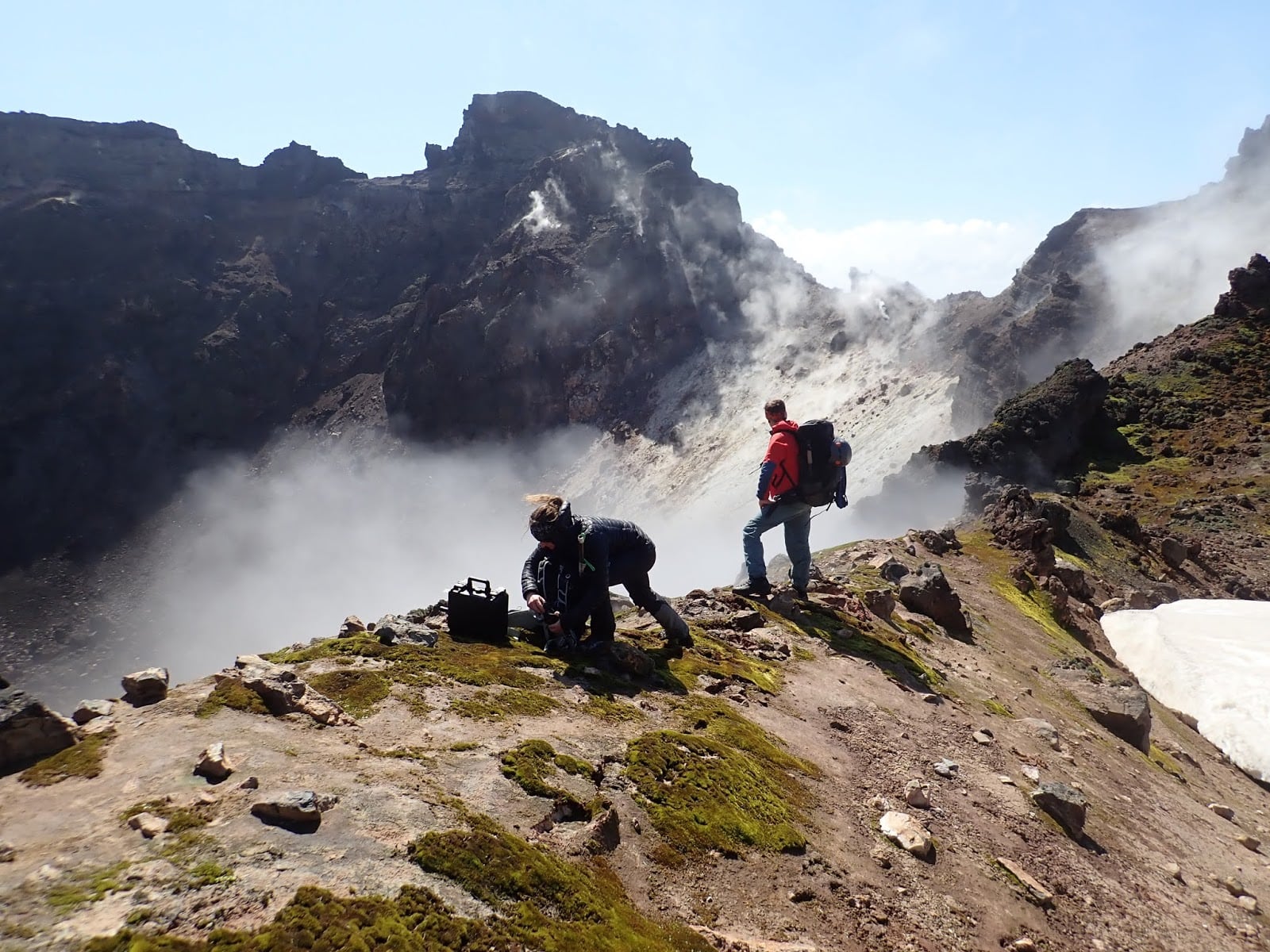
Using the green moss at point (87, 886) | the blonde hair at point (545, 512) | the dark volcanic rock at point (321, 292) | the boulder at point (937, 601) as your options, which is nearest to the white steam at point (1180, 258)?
the dark volcanic rock at point (321, 292)

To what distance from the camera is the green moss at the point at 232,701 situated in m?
5.89

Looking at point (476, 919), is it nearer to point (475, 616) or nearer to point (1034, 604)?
point (475, 616)

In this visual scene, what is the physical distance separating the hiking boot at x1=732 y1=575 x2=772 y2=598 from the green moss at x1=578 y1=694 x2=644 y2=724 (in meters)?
5.79

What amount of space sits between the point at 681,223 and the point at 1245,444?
81999mm

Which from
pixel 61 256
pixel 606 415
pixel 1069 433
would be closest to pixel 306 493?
pixel 606 415

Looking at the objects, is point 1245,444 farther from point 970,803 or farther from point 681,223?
point 681,223

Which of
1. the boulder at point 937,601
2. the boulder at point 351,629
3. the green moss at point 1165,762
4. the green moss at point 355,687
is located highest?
the green moss at point 355,687

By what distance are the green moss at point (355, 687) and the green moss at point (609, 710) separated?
1.99 metres

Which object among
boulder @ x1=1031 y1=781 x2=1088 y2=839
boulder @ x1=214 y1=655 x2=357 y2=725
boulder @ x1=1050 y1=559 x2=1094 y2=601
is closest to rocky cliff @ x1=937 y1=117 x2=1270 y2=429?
boulder @ x1=1050 y1=559 x2=1094 y2=601

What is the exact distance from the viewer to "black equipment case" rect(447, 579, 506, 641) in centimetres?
915

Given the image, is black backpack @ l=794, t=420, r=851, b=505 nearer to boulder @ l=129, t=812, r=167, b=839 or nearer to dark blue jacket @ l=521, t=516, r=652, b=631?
dark blue jacket @ l=521, t=516, r=652, b=631

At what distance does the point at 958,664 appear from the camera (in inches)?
511

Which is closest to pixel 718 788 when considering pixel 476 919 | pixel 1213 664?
pixel 476 919

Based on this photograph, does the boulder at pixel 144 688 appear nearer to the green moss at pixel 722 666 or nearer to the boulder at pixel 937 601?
the green moss at pixel 722 666
